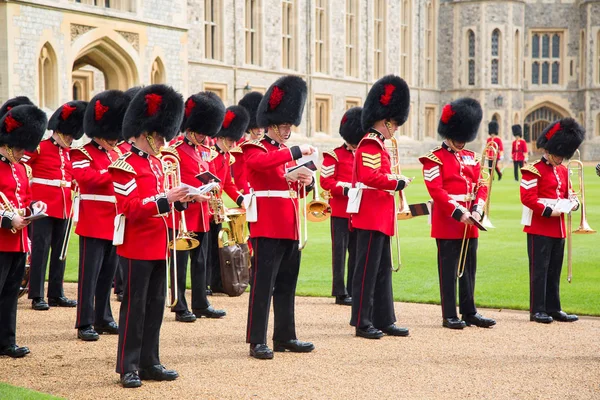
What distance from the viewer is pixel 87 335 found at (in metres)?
5.64

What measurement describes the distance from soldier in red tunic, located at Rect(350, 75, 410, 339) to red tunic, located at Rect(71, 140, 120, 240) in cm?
154

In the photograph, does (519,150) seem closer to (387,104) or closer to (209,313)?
(209,313)

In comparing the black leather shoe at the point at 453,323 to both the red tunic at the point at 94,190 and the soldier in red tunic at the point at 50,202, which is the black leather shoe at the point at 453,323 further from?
the soldier in red tunic at the point at 50,202

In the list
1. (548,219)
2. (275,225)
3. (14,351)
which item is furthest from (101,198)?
(548,219)

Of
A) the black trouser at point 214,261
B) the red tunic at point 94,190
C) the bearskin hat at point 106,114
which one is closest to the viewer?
the bearskin hat at point 106,114

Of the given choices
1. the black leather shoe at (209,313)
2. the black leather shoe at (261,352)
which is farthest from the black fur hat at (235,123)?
the black leather shoe at (261,352)

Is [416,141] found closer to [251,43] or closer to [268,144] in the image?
[251,43]

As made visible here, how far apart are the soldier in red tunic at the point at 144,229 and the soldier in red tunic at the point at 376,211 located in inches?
57.4

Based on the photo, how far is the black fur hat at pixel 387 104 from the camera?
5.82 m

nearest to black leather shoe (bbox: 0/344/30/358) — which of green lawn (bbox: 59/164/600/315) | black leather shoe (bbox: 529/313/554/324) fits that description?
green lawn (bbox: 59/164/600/315)

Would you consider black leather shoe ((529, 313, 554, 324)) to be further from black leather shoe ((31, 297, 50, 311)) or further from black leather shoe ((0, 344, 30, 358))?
black leather shoe ((31, 297, 50, 311))

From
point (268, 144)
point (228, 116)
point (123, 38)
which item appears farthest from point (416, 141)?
point (268, 144)

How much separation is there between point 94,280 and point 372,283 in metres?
1.74

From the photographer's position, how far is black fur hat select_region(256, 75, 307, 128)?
529 centimetres
